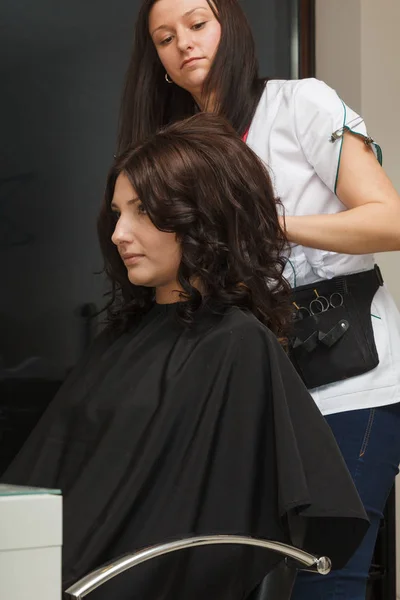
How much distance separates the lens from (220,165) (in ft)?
5.79

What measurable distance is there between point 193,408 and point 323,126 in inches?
26.8

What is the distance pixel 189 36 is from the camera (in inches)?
77.8

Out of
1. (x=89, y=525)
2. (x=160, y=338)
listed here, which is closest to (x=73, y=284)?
(x=160, y=338)

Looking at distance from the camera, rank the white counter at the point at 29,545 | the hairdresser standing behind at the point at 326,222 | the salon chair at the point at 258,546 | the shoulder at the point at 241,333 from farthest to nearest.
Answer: the hairdresser standing behind at the point at 326,222, the shoulder at the point at 241,333, the salon chair at the point at 258,546, the white counter at the point at 29,545

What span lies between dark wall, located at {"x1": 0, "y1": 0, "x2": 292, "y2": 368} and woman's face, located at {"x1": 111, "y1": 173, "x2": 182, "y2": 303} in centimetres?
94

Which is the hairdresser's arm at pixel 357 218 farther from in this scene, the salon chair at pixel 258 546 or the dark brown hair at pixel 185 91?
the salon chair at pixel 258 546

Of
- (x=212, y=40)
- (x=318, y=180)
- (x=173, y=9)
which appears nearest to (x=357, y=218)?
(x=318, y=180)

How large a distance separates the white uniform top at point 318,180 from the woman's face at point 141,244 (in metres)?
0.32

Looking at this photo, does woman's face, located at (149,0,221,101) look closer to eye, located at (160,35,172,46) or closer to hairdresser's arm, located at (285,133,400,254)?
eye, located at (160,35,172,46)

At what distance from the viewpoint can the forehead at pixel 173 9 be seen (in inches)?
77.9

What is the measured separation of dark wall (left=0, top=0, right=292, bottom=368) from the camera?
Answer: 8.77ft

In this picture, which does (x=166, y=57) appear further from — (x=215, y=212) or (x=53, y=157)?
(x=53, y=157)

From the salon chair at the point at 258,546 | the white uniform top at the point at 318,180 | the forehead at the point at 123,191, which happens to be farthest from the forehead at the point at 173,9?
the salon chair at the point at 258,546

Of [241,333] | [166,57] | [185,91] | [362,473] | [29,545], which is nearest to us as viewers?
[29,545]
